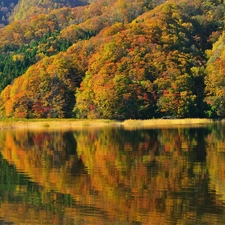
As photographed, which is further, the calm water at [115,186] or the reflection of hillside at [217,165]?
the reflection of hillside at [217,165]

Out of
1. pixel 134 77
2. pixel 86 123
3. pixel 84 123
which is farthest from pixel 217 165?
pixel 134 77

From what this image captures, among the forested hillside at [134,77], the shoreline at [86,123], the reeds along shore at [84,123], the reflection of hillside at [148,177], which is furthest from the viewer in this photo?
the forested hillside at [134,77]

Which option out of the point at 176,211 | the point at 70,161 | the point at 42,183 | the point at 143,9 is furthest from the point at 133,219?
the point at 143,9

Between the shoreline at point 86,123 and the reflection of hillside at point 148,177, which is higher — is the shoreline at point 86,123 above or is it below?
above

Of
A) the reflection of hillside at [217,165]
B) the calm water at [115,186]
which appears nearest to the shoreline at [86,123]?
the reflection of hillside at [217,165]

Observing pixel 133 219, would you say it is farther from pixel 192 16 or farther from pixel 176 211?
pixel 192 16

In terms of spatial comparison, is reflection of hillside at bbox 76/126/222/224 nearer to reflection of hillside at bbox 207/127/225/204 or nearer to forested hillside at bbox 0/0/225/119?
reflection of hillside at bbox 207/127/225/204

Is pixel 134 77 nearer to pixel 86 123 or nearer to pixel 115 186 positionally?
pixel 86 123

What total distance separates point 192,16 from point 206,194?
130593mm

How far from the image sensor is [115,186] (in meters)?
25.3

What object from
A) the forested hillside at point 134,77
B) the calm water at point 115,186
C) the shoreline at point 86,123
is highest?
the forested hillside at point 134,77

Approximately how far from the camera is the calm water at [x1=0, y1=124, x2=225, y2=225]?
19094mm

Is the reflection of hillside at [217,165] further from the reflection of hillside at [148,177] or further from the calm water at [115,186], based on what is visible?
the reflection of hillside at [148,177]

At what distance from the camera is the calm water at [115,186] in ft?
62.6
